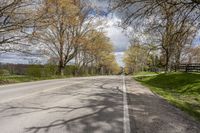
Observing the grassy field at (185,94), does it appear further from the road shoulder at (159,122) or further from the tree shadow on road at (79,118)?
the tree shadow on road at (79,118)

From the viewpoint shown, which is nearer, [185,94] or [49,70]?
[185,94]

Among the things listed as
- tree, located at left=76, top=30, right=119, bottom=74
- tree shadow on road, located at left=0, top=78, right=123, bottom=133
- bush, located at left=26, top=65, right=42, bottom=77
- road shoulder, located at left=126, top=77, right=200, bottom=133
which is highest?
tree, located at left=76, top=30, right=119, bottom=74

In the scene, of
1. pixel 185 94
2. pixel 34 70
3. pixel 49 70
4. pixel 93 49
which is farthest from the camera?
pixel 93 49

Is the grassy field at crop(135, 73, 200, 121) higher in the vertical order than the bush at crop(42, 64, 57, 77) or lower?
lower

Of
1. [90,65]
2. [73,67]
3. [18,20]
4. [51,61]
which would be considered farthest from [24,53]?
[90,65]

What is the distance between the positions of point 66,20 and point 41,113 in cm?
3224

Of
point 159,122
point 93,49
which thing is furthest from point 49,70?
point 159,122

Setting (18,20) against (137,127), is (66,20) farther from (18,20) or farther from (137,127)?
(137,127)

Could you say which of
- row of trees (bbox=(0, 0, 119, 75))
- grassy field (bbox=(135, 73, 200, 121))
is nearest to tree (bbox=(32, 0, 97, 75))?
row of trees (bbox=(0, 0, 119, 75))

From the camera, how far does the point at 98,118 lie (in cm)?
863

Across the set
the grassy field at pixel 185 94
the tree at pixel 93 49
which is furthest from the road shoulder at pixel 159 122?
the tree at pixel 93 49

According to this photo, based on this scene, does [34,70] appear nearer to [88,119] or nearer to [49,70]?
[49,70]

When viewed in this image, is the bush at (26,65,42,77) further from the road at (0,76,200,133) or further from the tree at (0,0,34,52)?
the road at (0,76,200,133)

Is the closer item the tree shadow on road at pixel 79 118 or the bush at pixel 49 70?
the tree shadow on road at pixel 79 118
